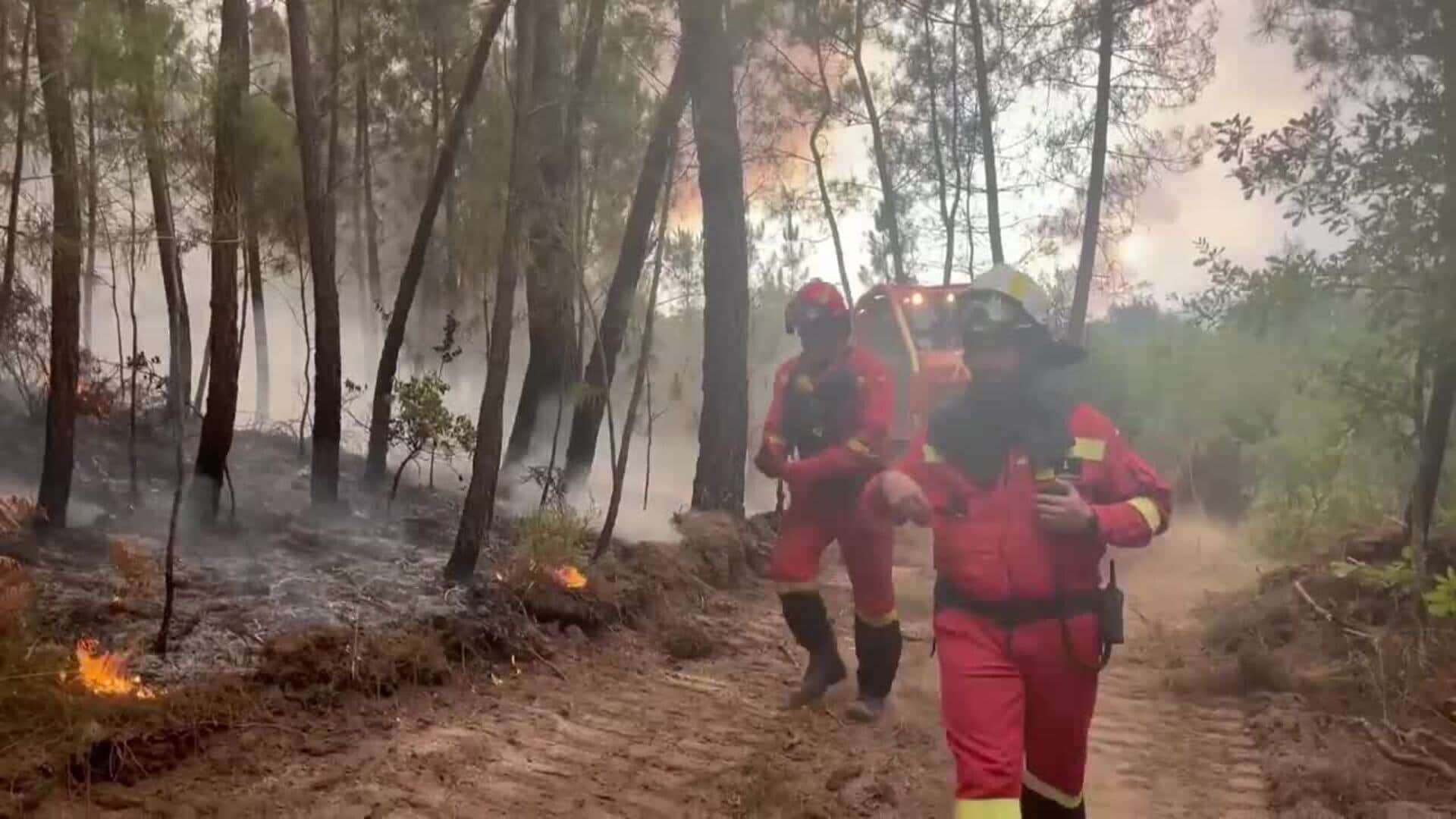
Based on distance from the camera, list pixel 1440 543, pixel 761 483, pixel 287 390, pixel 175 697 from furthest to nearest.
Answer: pixel 287 390, pixel 761 483, pixel 1440 543, pixel 175 697

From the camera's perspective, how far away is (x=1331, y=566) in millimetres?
7812

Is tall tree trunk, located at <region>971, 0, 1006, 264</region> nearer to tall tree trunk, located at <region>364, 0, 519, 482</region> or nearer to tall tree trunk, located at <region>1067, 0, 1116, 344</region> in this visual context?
tall tree trunk, located at <region>1067, 0, 1116, 344</region>

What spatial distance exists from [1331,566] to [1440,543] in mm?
709

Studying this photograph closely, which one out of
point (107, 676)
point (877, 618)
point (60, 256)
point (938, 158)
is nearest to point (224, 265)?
point (60, 256)

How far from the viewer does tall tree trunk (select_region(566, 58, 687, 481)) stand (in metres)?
10.8

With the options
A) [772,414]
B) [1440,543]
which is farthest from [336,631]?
[1440,543]

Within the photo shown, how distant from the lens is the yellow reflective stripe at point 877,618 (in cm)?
582

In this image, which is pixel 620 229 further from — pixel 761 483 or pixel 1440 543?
pixel 1440 543

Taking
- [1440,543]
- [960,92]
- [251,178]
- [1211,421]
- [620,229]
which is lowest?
[1440,543]

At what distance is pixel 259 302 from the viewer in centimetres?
1738

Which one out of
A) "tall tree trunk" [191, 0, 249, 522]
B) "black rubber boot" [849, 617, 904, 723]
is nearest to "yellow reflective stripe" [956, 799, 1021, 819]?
"black rubber boot" [849, 617, 904, 723]

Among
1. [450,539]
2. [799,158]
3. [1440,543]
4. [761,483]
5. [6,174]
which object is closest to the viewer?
[1440,543]

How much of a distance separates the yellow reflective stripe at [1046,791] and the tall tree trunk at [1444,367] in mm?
3318

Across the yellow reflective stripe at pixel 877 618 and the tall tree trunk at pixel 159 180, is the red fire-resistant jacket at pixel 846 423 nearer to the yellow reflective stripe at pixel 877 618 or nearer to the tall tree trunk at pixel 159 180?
the yellow reflective stripe at pixel 877 618
